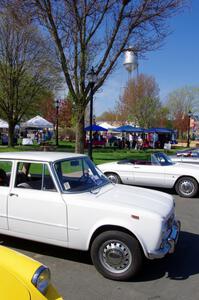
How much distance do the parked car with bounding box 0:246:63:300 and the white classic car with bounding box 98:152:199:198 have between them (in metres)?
7.57

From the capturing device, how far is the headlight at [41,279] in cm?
235

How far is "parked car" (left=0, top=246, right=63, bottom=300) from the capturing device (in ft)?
7.09

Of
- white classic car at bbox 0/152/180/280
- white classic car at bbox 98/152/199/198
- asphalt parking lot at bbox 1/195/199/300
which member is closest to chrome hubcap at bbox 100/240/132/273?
white classic car at bbox 0/152/180/280

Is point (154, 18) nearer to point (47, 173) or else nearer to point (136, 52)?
point (136, 52)

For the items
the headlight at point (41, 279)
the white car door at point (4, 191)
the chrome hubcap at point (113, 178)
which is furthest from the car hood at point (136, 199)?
the chrome hubcap at point (113, 178)

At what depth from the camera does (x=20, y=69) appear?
1040 inches

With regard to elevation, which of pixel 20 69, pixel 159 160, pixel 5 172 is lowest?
pixel 159 160

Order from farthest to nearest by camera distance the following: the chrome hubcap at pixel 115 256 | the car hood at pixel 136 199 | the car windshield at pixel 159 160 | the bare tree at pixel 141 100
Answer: the bare tree at pixel 141 100
the car windshield at pixel 159 160
the car hood at pixel 136 199
the chrome hubcap at pixel 115 256

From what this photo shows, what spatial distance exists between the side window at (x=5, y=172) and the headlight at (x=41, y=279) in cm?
268

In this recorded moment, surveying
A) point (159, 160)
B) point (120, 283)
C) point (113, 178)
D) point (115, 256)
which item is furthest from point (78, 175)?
point (159, 160)

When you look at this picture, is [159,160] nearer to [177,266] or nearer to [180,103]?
[177,266]

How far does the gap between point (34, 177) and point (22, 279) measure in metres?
3.03

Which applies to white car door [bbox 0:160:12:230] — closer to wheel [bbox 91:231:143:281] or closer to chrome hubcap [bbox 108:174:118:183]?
wheel [bbox 91:231:143:281]

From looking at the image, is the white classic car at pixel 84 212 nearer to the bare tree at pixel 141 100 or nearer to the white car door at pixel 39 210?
the white car door at pixel 39 210
